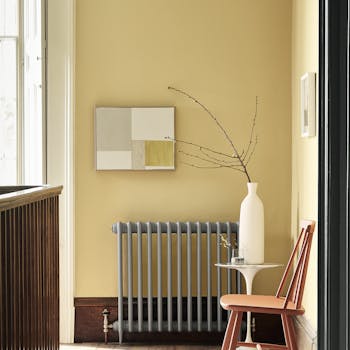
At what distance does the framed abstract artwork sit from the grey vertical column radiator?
0.44 metres

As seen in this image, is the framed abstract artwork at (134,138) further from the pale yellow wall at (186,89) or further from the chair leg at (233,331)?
the chair leg at (233,331)

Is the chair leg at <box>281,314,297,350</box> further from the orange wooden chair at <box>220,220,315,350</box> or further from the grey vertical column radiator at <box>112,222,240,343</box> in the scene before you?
the grey vertical column radiator at <box>112,222,240,343</box>

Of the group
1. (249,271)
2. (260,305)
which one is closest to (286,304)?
(260,305)

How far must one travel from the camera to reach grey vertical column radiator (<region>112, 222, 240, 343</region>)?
18.1 feet

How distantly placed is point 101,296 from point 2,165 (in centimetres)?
115

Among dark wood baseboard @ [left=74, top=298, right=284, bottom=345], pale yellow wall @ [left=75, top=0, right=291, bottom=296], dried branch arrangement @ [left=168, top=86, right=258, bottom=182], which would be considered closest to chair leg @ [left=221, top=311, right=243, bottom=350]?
dark wood baseboard @ [left=74, top=298, right=284, bottom=345]

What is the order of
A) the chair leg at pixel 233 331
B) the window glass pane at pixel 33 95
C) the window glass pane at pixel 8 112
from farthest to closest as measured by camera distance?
the window glass pane at pixel 33 95
the window glass pane at pixel 8 112
the chair leg at pixel 233 331

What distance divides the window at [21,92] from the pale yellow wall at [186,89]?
0.28m

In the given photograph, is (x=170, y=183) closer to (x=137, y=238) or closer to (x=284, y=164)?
(x=137, y=238)

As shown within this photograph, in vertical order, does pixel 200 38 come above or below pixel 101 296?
above

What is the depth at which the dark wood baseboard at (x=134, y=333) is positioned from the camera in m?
5.64

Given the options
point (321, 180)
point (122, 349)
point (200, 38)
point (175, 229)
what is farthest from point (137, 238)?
point (321, 180)

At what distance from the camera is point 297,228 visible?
17.6 ft

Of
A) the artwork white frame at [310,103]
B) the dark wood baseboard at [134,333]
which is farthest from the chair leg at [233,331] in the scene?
the artwork white frame at [310,103]
